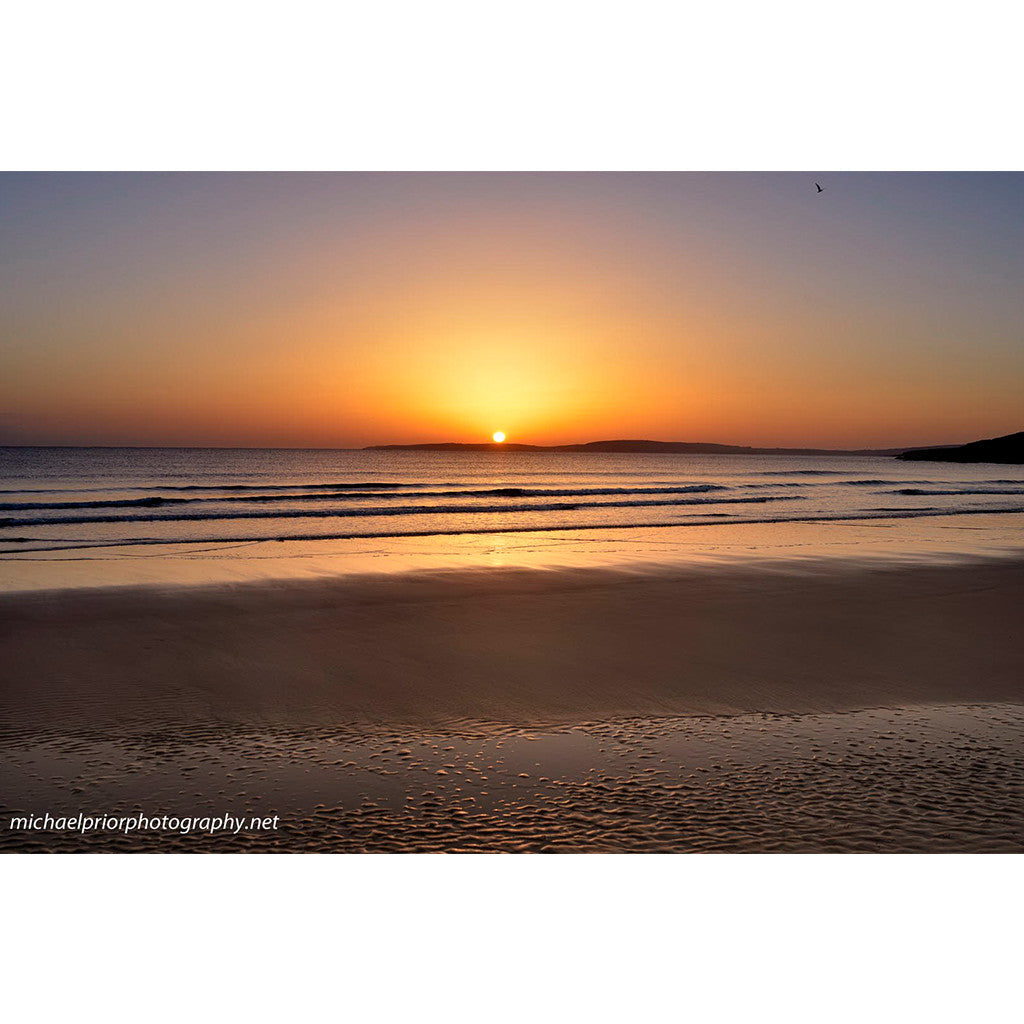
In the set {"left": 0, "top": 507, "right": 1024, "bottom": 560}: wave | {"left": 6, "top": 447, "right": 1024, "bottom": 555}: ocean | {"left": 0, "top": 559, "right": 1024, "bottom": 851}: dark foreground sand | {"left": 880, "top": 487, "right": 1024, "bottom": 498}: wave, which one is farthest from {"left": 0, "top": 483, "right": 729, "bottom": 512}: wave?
{"left": 0, "top": 559, "right": 1024, "bottom": 851}: dark foreground sand

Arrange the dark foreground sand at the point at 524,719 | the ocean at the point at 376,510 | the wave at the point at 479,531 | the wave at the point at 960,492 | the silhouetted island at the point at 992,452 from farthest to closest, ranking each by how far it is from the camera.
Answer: the silhouetted island at the point at 992,452 < the wave at the point at 960,492 < the ocean at the point at 376,510 < the wave at the point at 479,531 < the dark foreground sand at the point at 524,719

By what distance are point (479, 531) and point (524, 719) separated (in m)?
14.3

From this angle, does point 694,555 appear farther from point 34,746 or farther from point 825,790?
point 34,746

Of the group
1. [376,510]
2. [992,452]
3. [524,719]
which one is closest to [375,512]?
[376,510]

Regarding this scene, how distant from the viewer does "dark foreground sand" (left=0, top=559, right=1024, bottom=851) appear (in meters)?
3.95

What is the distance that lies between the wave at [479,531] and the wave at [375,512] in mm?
4266

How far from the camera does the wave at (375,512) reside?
21297mm

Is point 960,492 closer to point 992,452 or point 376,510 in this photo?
point 376,510

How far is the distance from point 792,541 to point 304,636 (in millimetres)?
11677

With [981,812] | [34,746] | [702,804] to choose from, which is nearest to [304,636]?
[34,746]

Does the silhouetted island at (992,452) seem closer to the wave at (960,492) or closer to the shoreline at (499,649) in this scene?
the wave at (960,492)

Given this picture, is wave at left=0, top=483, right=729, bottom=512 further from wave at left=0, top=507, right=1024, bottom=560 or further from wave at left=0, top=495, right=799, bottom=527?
wave at left=0, top=507, right=1024, bottom=560

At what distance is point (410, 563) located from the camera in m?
13.7

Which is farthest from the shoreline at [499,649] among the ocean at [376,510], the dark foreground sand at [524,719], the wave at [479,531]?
the ocean at [376,510]
